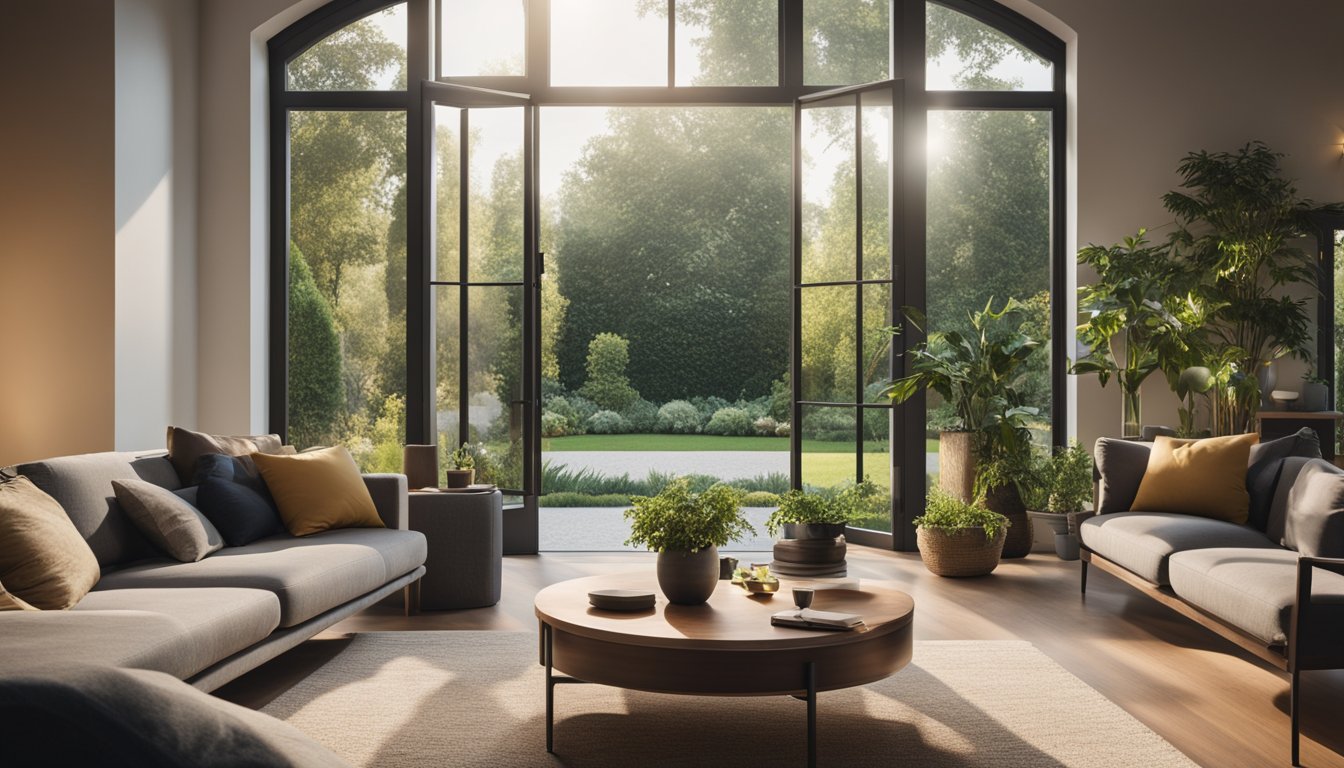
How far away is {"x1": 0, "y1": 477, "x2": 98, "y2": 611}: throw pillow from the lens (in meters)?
3.11

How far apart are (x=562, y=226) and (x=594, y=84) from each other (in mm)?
8099

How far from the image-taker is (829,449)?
6.96 m

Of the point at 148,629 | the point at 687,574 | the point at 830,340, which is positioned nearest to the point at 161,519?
the point at 148,629

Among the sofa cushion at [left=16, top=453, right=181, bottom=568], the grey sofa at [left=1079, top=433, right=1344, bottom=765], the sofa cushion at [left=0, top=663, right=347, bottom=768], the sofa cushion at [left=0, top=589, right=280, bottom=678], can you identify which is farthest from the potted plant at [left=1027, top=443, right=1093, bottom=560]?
the sofa cushion at [left=0, top=663, right=347, bottom=768]

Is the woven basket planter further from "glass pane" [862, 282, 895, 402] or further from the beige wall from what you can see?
the beige wall

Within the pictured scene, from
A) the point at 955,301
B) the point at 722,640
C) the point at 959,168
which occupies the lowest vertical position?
the point at 722,640

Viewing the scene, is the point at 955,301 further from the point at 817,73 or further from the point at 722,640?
the point at 722,640

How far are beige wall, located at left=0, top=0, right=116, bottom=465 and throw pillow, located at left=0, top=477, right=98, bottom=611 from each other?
95.7 inches

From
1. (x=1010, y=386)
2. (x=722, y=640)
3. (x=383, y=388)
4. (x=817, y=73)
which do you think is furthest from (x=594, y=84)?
(x=722, y=640)

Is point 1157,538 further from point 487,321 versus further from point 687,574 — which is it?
point 487,321

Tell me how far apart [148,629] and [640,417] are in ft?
39.5

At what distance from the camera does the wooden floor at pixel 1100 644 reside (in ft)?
10.9

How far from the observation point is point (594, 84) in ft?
22.8

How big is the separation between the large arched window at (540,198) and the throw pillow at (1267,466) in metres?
2.09
